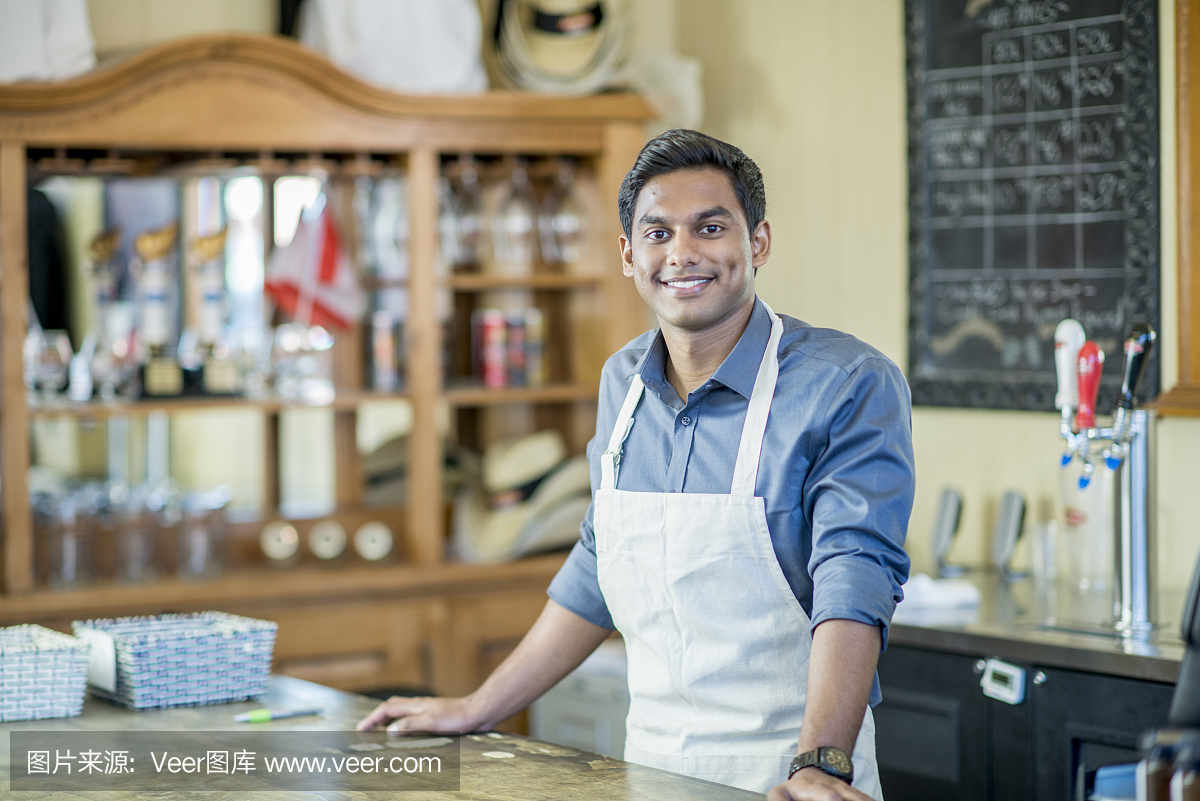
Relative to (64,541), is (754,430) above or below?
above

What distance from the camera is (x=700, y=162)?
5.78 ft

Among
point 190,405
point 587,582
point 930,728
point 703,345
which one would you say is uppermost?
point 703,345

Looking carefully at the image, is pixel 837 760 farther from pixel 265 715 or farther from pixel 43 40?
pixel 43 40

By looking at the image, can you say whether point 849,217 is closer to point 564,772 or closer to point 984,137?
point 984,137

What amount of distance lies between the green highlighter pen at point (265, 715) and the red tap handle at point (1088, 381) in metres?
1.51

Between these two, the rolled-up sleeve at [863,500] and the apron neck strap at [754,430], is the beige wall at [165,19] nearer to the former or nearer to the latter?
the apron neck strap at [754,430]

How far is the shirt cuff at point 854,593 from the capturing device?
154 centimetres

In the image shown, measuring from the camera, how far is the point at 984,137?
3217 millimetres

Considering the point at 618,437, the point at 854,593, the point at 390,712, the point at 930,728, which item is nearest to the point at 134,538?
the point at 390,712

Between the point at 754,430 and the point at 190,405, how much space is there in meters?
2.05

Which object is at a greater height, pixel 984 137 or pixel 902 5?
pixel 902 5

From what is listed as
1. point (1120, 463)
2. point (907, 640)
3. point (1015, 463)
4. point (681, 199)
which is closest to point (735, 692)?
point (681, 199)

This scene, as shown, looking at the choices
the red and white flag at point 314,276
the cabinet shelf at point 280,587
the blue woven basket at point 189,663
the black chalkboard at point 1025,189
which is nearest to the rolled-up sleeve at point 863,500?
the blue woven basket at point 189,663

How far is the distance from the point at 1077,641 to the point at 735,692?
2.98ft
